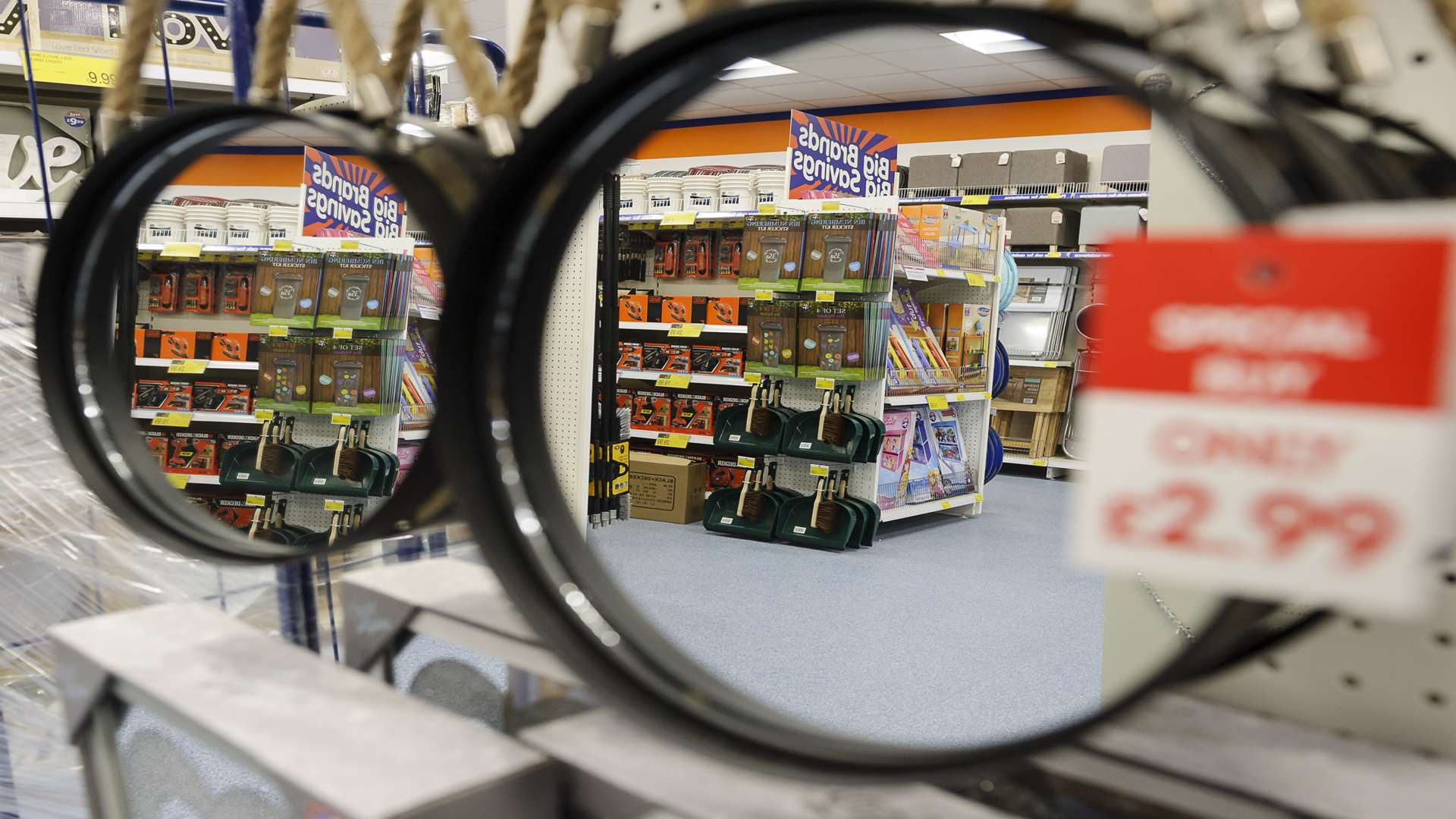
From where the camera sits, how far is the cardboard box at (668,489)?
5.48 meters

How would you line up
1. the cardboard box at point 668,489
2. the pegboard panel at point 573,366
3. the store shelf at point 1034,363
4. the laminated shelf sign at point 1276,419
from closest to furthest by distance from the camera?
1. the laminated shelf sign at point 1276,419
2. the pegboard panel at point 573,366
3. the cardboard box at point 668,489
4. the store shelf at point 1034,363

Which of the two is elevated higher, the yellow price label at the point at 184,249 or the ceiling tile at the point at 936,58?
the ceiling tile at the point at 936,58

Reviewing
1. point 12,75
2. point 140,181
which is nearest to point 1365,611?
point 140,181

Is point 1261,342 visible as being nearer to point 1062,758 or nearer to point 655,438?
point 1062,758

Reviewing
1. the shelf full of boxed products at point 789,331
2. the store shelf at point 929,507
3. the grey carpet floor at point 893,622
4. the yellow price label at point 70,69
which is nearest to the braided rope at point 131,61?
the grey carpet floor at point 893,622

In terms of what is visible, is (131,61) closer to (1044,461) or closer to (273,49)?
(273,49)

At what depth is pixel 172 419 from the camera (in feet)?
17.6

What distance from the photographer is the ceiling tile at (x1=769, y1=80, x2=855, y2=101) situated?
893 cm

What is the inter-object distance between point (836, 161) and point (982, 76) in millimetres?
3485

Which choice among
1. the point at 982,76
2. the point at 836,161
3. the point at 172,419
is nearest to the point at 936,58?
the point at 982,76

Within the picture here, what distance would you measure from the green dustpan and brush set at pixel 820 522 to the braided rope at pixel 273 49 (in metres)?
4.21

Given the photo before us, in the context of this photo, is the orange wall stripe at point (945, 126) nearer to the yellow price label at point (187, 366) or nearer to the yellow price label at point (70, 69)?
the yellow price label at point (187, 366)

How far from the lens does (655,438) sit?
6.03 meters

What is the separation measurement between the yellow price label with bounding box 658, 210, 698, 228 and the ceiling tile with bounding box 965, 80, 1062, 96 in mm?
3914
